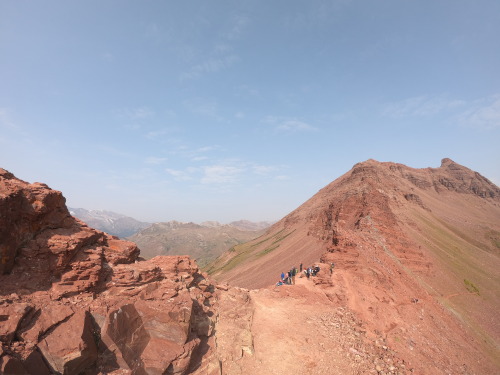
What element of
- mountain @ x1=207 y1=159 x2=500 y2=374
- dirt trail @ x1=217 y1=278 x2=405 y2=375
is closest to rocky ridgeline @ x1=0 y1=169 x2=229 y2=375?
dirt trail @ x1=217 y1=278 x2=405 y2=375

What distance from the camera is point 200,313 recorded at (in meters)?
14.9

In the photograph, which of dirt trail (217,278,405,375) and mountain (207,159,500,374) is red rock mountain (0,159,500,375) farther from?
mountain (207,159,500,374)

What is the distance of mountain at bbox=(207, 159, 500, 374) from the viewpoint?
21969mm

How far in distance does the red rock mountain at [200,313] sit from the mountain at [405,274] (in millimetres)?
183

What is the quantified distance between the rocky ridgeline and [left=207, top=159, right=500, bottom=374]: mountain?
47.2 ft

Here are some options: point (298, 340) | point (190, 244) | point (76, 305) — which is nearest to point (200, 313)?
point (298, 340)

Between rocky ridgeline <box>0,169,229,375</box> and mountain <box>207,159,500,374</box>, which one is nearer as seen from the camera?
rocky ridgeline <box>0,169,229,375</box>

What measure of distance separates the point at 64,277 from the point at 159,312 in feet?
13.9

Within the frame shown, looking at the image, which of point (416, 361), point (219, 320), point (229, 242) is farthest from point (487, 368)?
point (229, 242)

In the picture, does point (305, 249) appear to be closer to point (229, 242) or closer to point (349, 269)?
point (349, 269)

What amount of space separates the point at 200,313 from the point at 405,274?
26.2 meters

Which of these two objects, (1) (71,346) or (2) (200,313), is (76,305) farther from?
(2) (200,313)

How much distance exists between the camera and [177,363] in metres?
11.1

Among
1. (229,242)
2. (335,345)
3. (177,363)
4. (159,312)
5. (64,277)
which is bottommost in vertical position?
(229,242)
